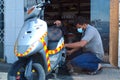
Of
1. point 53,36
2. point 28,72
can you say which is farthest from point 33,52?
point 53,36

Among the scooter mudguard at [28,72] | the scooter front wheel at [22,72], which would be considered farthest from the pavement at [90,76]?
the scooter mudguard at [28,72]

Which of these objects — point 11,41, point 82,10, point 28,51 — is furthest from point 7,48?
point 28,51

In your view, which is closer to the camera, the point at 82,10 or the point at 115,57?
the point at 115,57

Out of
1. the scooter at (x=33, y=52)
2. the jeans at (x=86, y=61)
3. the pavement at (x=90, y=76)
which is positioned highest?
the scooter at (x=33, y=52)

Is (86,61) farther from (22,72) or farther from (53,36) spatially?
(22,72)

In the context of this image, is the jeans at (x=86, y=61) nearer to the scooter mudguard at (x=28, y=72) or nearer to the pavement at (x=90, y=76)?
the pavement at (x=90, y=76)

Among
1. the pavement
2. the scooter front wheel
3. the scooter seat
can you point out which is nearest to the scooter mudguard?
the scooter front wheel

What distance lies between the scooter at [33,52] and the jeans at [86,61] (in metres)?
1.05

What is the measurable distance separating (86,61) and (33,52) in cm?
185

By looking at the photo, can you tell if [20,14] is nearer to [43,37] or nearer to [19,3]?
[19,3]

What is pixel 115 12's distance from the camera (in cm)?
889

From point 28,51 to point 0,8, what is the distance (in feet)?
10.8

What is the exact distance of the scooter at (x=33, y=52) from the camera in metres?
6.43

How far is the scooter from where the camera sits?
21.1 feet
